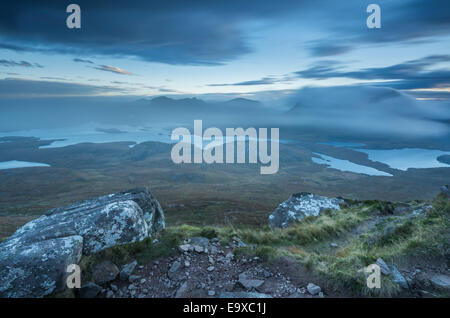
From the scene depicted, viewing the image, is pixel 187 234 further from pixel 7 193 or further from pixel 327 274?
pixel 7 193

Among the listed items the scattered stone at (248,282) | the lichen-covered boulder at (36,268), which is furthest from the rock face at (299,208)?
the lichen-covered boulder at (36,268)

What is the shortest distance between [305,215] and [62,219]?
1247cm

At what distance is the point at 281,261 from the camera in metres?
6.09

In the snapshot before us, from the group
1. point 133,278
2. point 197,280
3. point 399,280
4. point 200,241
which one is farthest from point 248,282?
point 399,280

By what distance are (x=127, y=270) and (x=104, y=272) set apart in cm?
53

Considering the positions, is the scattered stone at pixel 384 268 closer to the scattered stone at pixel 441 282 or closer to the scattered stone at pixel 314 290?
the scattered stone at pixel 441 282

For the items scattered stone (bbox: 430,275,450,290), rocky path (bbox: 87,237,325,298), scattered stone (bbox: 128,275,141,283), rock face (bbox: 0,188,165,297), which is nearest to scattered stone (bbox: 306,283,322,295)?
rocky path (bbox: 87,237,325,298)

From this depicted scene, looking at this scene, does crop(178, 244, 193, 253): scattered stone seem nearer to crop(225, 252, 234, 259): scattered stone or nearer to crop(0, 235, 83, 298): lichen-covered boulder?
crop(225, 252, 234, 259): scattered stone

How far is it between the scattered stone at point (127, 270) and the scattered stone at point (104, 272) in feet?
0.45

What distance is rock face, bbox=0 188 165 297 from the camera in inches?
181

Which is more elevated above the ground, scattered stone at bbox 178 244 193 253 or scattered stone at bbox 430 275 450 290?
scattered stone at bbox 430 275 450 290

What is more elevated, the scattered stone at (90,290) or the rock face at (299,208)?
the scattered stone at (90,290)

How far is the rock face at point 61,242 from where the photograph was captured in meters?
4.60

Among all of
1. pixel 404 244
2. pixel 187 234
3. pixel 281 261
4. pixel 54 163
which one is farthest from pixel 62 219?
pixel 54 163
